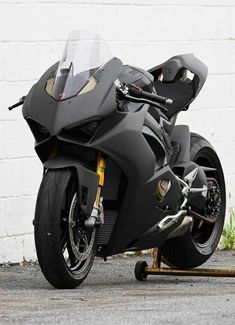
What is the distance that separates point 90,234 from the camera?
805 cm

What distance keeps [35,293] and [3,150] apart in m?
2.28

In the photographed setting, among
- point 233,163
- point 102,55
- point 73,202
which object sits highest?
point 102,55

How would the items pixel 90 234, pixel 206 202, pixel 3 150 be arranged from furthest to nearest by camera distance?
pixel 3 150 → pixel 206 202 → pixel 90 234

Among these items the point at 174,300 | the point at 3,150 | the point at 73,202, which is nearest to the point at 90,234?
the point at 73,202

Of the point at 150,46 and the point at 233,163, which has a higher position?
the point at 150,46

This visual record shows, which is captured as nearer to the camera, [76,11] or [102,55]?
[102,55]

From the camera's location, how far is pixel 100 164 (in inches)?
312

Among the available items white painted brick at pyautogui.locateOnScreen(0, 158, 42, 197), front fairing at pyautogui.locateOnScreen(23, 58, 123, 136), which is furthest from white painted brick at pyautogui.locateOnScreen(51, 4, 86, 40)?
front fairing at pyautogui.locateOnScreen(23, 58, 123, 136)

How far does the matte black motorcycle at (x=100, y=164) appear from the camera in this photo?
7.77 metres

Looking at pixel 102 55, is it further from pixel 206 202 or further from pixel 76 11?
pixel 76 11

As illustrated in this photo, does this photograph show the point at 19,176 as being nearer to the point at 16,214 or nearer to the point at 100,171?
the point at 16,214

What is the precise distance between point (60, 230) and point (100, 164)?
441 millimetres

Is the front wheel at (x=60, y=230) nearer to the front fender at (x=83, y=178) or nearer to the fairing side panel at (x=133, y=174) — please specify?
the front fender at (x=83, y=178)

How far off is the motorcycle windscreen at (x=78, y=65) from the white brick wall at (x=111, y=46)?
1637 millimetres
